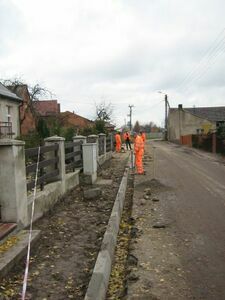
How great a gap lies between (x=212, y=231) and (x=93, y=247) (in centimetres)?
226

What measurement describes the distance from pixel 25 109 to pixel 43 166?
33.1m

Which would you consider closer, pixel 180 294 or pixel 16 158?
pixel 180 294

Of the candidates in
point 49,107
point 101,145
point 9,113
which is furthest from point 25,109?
point 101,145

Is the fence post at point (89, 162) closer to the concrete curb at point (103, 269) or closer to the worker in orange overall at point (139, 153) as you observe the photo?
the worker in orange overall at point (139, 153)

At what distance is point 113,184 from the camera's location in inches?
500

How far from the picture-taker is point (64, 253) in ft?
18.9

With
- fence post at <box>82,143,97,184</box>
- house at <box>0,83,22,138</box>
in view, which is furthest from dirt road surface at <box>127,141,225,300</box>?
house at <box>0,83,22,138</box>

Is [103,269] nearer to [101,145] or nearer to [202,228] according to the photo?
[202,228]

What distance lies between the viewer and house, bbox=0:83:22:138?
29344mm

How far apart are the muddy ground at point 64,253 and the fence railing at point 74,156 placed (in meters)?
2.16

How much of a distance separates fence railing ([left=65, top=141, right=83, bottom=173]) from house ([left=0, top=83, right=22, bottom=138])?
1631 cm

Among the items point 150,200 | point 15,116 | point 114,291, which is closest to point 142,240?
point 114,291

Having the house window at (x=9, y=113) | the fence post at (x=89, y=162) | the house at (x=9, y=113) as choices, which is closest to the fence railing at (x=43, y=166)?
the fence post at (x=89, y=162)

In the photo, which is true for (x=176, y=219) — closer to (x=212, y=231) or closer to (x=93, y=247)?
(x=212, y=231)
